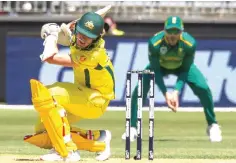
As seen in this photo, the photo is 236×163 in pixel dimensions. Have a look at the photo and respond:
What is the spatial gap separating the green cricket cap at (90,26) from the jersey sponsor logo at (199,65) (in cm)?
1016

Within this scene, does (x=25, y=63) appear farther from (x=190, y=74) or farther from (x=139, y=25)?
(x=190, y=74)

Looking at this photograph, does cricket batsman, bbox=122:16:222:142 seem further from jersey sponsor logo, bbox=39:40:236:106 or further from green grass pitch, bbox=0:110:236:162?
jersey sponsor logo, bbox=39:40:236:106

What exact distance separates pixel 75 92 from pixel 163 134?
4843 mm

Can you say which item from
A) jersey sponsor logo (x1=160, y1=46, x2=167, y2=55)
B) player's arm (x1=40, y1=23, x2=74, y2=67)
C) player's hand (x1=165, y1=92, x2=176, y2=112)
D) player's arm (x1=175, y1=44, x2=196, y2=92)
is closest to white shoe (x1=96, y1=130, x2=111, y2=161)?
player's arm (x1=40, y1=23, x2=74, y2=67)

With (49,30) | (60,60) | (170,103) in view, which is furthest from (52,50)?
(170,103)

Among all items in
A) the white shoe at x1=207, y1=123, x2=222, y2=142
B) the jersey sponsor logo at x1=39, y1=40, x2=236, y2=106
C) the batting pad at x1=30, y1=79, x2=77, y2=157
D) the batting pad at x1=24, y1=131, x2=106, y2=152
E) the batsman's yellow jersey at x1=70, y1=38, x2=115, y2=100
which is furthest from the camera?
the jersey sponsor logo at x1=39, y1=40, x2=236, y2=106

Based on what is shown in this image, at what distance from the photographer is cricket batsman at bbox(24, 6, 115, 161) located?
26.2ft

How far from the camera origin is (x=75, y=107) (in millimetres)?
8266

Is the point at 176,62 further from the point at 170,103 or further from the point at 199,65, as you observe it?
the point at 199,65

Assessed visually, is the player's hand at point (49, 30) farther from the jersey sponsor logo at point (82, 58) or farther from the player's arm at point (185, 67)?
the player's arm at point (185, 67)

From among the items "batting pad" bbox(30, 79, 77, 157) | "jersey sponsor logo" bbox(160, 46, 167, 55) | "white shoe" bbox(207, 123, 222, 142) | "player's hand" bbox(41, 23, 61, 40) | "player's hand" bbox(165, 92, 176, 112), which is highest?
"player's hand" bbox(41, 23, 61, 40)

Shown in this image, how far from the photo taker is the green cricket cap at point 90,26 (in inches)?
314

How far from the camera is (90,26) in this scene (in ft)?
26.2

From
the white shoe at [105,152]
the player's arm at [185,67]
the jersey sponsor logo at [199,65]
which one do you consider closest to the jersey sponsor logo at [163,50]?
the player's arm at [185,67]
